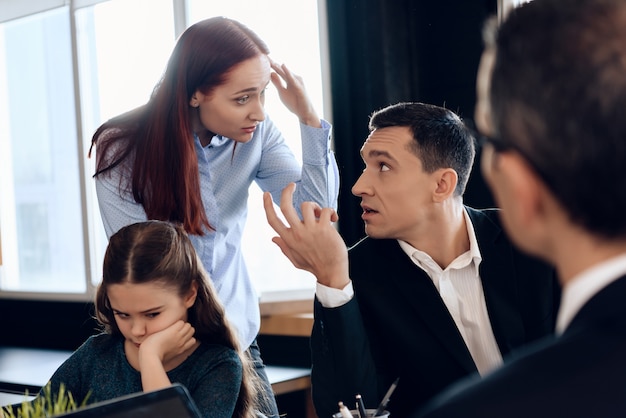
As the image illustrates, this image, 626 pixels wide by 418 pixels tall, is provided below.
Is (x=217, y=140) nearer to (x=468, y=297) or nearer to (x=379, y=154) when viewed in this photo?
(x=379, y=154)

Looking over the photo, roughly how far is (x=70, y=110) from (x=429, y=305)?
3453mm

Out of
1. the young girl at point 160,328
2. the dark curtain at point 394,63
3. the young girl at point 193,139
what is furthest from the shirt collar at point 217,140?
the dark curtain at point 394,63

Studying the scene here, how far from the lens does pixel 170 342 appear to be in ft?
5.58

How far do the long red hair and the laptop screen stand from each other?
1.16 m

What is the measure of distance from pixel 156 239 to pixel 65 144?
3.14 metres

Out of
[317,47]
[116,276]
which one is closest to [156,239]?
[116,276]

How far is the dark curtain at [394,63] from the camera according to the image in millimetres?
3164

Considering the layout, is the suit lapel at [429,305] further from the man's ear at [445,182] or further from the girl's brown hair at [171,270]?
the girl's brown hair at [171,270]

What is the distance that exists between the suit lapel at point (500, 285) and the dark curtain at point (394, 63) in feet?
4.08

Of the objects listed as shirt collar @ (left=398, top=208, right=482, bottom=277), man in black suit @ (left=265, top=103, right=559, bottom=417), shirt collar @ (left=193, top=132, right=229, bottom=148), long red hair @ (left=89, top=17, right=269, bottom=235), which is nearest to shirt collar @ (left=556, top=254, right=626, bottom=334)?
man in black suit @ (left=265, top=103, right=559, bottom=417)

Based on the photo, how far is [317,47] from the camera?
12.1 ft

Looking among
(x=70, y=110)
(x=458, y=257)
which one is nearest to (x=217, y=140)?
(x=458, y=257)

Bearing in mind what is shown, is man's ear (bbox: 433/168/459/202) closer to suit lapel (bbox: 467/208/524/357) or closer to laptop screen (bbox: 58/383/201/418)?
suit lapel (bbox: 467/208/524/357)

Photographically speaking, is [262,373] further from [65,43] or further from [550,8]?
[65,43]
